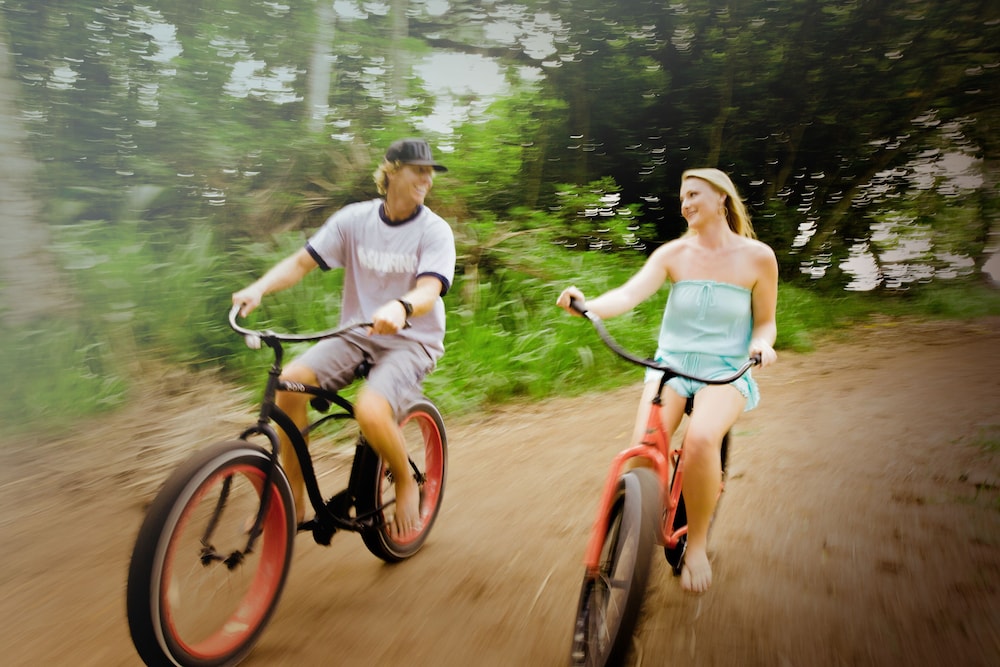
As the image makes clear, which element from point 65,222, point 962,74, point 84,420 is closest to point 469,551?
point 84,420

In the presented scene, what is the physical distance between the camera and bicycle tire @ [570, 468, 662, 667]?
188 cm

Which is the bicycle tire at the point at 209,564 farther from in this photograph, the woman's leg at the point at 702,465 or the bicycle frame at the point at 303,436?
the woman's leg at the point at 702,465

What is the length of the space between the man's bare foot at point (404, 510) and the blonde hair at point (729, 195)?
1.59 meters

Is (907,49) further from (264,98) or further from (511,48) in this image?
(264,98)

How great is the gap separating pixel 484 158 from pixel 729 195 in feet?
16.4

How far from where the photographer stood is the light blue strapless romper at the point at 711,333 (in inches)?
97.3

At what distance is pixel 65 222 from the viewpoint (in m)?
5.34

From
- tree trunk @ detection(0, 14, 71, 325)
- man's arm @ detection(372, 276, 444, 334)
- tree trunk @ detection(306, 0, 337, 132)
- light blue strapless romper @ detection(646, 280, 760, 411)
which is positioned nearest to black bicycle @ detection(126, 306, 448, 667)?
man's arm @ detection(372, 276, 444, 334)

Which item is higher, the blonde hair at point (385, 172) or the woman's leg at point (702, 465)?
the blonde hair at point (385, 172)

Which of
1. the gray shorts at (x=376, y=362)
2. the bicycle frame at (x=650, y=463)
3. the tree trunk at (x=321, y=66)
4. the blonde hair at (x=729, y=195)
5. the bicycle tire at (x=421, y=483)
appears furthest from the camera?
the tree trunk at (x=321, y=66)

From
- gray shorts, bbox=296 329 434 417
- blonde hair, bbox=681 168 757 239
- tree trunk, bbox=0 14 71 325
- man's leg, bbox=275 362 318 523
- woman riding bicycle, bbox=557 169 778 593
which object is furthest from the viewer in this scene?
tree trunk, bbox=0 14 71 325

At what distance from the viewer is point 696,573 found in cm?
232

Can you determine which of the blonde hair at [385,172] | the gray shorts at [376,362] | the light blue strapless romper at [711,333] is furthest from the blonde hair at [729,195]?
the gray shorts at [376,362]

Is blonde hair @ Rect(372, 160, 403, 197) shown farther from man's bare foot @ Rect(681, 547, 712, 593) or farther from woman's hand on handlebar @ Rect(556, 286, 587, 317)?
man's bare foot @ Rect(681, 547, 712, 593)
